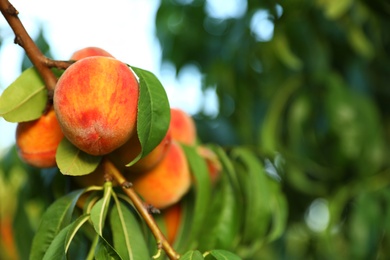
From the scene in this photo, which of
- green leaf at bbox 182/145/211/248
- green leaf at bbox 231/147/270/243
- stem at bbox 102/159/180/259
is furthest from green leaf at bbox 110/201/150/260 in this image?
green leaf at bbox 231/147/270/243

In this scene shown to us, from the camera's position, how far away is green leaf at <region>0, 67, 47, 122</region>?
0.74 m

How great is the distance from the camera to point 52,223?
0.76 meters

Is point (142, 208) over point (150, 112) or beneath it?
beneath

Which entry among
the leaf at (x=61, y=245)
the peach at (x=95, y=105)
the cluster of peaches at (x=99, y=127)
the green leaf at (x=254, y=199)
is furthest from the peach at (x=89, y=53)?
the green leaf at (x=254, y=199)

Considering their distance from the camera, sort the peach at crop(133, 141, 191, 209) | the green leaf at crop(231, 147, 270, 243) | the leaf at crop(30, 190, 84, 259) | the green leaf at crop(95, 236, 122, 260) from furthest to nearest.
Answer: the green leaf at crop(231, 147, 270, 243)
the peach at crop(133, 141, 191, 209)
the leaf at crop(30, 190, 84, 259)
the green leaf at crop(95, 236, 122, 260)

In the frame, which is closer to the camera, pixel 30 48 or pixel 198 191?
pixel 30 48

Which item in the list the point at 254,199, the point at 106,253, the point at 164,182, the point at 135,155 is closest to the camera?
the point at 106,253

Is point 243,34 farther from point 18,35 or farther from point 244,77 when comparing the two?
point 18,35

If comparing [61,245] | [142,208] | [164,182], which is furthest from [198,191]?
[61,245]

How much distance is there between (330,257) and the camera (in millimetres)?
1432

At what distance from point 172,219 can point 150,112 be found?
314mm

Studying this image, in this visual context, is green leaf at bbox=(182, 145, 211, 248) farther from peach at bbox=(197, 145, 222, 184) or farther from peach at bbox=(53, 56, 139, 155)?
peach at bbox=(53, 56, 139, 155)

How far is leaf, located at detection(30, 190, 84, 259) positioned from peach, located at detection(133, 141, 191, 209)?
13cm

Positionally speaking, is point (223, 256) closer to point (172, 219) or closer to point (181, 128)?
point (172, 219)
